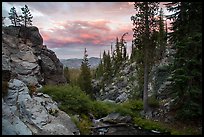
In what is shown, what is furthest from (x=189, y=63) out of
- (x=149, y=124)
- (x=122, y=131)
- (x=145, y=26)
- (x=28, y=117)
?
(x=28, y=117)

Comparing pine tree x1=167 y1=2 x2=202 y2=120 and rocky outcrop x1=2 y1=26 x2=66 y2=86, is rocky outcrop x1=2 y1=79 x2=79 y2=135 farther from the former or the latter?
rocky outcrop x1=2 y1=26 x2=66 y2=86

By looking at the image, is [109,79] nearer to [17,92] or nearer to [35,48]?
[35,48]

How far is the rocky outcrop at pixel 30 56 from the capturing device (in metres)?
34.9

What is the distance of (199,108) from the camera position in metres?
17.2

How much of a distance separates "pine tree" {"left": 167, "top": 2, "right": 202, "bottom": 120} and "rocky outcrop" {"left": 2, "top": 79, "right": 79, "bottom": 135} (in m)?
7.81

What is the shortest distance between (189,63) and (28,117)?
1086 cm

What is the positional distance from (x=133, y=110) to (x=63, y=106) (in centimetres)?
A: 805

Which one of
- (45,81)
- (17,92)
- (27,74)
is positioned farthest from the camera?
(45,81)

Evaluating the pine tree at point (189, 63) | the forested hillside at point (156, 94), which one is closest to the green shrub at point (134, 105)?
the forested hillside at point (156, 94)

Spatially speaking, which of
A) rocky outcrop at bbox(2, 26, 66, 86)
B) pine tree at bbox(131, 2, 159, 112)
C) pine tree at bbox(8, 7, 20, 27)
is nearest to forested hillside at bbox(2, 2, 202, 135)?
pine tree at bbox(131, 2, 159, 112)

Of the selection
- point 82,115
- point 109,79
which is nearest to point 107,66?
point 109,79

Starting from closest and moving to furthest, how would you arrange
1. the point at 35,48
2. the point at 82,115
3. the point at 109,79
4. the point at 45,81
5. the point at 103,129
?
the point at 103,129 < the point at 82,115 < the point at 45,81 < the point at 35,48 < the point at 109,79

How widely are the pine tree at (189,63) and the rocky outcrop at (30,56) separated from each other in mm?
19487

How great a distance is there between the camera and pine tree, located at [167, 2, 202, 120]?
678 inches
